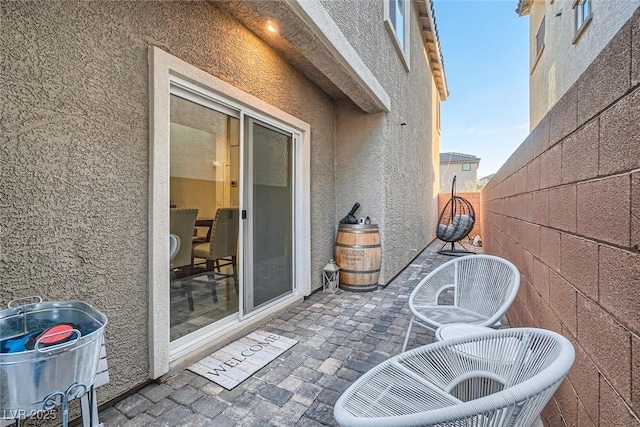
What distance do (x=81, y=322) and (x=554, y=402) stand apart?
2.27 m

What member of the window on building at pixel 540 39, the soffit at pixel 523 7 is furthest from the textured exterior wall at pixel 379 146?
the soffit at pixel 523 7

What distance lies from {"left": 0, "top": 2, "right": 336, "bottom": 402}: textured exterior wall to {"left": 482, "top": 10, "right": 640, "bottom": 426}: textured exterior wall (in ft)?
7.76

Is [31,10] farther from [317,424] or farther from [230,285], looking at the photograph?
[317,424]

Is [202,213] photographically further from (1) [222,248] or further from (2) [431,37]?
(2) [431,37]

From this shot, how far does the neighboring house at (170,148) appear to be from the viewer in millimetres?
1471

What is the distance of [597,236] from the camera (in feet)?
3.39

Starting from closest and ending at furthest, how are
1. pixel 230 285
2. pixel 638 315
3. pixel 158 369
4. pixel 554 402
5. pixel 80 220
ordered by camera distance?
pixel 638 315, pixel 554 402, pixel 80 220, pixel 158 369, pixel 230 285

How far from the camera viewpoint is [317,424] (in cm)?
167

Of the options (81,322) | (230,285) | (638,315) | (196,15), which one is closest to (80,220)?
(81,322)

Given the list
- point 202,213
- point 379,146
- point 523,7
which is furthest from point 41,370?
point 523,7

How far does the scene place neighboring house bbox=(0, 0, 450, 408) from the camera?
1471 mm

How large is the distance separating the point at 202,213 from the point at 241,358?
4.41 feet

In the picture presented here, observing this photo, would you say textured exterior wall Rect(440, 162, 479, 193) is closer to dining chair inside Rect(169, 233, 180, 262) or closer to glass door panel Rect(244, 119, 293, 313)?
glass door panel Rect(244, 119, 293, 313)

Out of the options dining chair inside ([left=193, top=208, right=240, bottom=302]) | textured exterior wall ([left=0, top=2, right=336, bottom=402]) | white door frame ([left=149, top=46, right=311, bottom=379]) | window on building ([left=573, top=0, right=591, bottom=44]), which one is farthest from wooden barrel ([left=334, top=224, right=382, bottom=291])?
window on building ([left=573, top=0, right=591, bottom=44])
